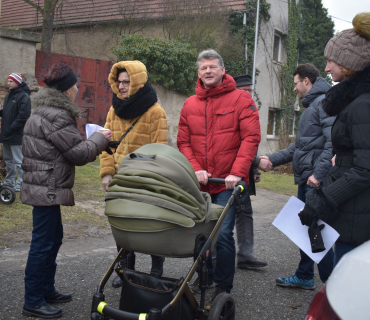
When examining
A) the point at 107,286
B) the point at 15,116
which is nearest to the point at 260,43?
the point at 15,116

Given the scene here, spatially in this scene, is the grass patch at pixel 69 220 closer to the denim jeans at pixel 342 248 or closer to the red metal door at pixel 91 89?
the denim jeans at pixel 342 248

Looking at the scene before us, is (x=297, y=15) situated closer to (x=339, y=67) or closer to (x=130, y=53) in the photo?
(x=130, y=53)

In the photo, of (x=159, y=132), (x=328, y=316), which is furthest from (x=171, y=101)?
(x=328, y=316)

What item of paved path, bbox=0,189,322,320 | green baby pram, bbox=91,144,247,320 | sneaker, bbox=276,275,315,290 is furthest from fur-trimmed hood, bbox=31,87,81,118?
sneaker, bbox=276,275,315,290

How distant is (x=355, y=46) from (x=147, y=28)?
50.6 ft

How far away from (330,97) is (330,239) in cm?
92

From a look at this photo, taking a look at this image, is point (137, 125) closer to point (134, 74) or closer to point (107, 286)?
point (134, 74)

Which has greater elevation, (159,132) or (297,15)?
(297,15)

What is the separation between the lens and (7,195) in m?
7.14

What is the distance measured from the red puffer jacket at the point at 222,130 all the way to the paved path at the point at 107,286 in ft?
3.83

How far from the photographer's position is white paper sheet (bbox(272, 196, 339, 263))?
283 cm

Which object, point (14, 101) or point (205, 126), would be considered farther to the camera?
point (14, 101)

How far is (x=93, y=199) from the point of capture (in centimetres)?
798

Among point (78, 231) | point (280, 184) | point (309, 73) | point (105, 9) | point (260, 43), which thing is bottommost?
point (280, 184)
